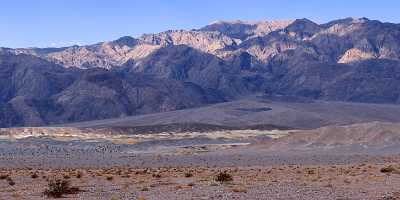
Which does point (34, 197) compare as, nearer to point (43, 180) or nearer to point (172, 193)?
point (172, 193)

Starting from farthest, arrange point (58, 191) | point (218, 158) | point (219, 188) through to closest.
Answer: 1. point (218, 158)
2. point (219, 188)
3. point (58, 191)

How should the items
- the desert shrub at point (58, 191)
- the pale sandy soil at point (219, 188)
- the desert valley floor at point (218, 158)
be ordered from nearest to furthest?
the pale sandy soil at point (219, 188), the desert shrub at point (58, 191), the desert valley floor at point (218, 158)

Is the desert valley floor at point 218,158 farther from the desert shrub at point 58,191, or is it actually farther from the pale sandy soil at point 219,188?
the desert shrub at point 58,191

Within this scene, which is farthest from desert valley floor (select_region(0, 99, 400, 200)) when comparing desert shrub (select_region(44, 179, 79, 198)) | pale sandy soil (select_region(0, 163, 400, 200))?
desert shrub (select_region(44, 179, 79, 198))

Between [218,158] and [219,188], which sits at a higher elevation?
[219,188]

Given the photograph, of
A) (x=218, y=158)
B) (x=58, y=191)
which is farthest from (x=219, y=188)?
(x=218, y=158)

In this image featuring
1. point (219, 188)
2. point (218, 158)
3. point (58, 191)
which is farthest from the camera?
point (218, 158)

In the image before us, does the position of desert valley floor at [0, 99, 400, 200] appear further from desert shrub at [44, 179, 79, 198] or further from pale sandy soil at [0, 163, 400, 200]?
desert shrub at [44, 179, 79, 198]

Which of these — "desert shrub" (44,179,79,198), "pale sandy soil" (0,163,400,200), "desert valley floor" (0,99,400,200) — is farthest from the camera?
"desert valley floor" (0,99,400,200)

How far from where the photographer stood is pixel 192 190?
96.4 feet

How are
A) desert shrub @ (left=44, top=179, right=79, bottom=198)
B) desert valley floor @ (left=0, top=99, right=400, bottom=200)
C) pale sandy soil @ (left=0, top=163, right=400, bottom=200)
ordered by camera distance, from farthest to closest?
1. desert valley floor @ (left=0, top=99, right=400, bottom=200)
2. desert shrub @ (left=44, top=179, right=79, bottom=198)
3. pale sandy soil @ (left=0, top=163, right=400, bottom=200)

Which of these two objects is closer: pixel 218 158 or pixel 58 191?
pixel 58 191

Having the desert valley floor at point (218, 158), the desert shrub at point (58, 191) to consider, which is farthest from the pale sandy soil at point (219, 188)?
the desert shrub at point (58, 191)

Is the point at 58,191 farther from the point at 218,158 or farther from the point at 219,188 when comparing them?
the point at 218,158
